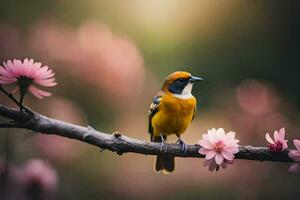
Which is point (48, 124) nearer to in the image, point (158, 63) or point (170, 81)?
point (170, 81)

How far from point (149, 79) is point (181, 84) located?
7.1 inches

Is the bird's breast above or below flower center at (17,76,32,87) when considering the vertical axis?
above

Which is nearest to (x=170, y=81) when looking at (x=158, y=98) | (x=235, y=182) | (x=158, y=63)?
(x=158, y=98)

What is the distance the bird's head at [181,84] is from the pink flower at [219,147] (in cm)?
15

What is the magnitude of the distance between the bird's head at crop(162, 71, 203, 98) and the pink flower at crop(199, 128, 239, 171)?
0.49 feet

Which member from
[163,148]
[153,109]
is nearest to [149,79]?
[153,109]

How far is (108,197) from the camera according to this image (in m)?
1.17

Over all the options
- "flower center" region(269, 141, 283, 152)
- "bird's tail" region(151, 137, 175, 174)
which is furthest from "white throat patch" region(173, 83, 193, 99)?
"flower center" region(269, 141, 283, 152)

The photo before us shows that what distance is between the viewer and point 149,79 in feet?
3.96

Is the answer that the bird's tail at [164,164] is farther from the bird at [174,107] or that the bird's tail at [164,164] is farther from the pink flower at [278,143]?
the pink flower at [278,143]

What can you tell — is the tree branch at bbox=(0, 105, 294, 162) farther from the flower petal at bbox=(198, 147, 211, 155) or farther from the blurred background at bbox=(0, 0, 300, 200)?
the blurred background at bbox=(0, 0, 300, 200)

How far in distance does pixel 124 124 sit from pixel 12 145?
229mm

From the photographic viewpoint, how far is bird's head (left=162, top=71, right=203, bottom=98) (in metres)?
1.04

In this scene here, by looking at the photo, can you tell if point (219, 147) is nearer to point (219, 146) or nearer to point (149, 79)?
point (219, 146)
